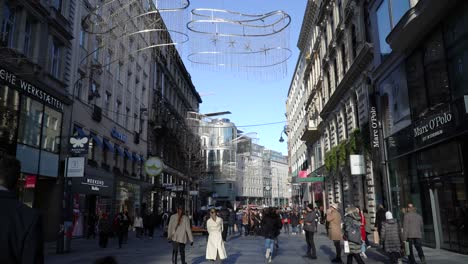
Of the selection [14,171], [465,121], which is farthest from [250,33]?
[14,171]

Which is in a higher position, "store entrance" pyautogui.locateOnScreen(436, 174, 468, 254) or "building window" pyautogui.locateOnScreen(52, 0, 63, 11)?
"building window" pyautogui.locateOnScreen(52, 0, 63, 11)

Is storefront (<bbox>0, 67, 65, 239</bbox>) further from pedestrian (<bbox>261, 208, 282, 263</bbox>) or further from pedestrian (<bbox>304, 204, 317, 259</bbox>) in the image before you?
pedestrian (<bbox>304, 204, 317, 259</bbox>)

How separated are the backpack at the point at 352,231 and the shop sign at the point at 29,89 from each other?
15.6 metres

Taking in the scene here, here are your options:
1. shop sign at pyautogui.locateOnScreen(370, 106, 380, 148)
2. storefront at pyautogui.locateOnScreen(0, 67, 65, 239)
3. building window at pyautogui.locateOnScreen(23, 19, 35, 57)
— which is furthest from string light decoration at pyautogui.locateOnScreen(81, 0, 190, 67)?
shop sign at pyautogui.locateOnScreen(370, 106, 380, 148)

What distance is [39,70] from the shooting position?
2033 cm

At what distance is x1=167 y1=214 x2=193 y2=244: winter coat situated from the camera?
1158 cm

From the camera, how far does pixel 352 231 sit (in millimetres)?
10594

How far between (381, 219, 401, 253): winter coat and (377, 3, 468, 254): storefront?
10.8 feet

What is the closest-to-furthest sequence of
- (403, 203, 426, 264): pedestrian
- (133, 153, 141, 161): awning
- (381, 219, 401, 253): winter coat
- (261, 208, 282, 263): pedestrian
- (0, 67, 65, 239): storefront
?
1. (381, 219, 401, 253): winter coat
2. (403, 203, 426, 264): pedestrian
3. (261, 208, 282, 263): pedestrian
4. (0, 67, 65, 239): storefront
5. (133, 153, 141, 161): awning

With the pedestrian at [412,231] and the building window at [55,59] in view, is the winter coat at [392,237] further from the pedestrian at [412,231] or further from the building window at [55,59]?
the building window at [55,59]

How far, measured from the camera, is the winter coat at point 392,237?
1085 centimetres

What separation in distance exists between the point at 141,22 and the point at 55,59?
5.86 m

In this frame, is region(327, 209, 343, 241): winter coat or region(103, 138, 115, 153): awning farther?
region(103, 138, 115, 153): awning

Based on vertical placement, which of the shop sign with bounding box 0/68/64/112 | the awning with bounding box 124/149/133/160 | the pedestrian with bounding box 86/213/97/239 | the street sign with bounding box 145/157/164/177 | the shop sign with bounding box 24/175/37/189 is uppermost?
the shop sign with bounding box 0/68/64/112
